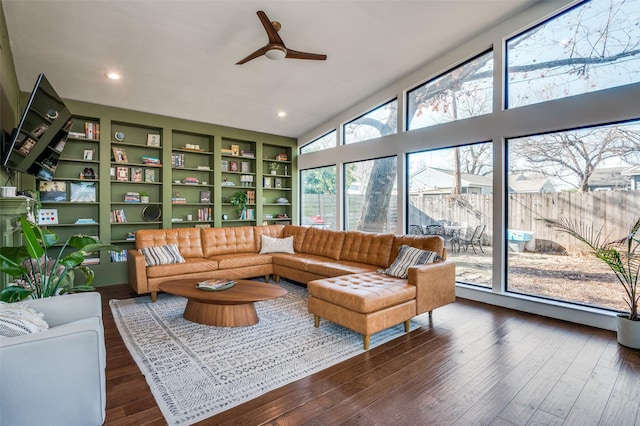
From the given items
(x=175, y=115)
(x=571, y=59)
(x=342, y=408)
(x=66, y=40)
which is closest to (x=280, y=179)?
(x=175, y=115)

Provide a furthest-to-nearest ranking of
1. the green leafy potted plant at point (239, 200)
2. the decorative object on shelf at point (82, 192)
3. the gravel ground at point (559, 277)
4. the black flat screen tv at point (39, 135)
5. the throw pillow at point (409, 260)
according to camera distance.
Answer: the green leafy potted plant at point (239, 200) → the decorative object on shelf at point (82, 192) → the throw pillow at point (409, 260) → the gravel ground at point (559, 277) → the black flat screen tv at point (39, 135)

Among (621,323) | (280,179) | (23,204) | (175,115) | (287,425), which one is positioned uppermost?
(175,115)

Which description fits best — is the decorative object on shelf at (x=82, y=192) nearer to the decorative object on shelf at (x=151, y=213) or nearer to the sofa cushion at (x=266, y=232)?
the decorative object on shelf at (x=151, y=213)

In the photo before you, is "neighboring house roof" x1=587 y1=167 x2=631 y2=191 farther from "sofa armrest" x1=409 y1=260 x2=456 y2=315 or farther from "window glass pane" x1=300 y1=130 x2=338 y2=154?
"window glass pane" x1=300 y1=130 x2=338 y2=154

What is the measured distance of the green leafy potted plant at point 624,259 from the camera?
2.90 metres

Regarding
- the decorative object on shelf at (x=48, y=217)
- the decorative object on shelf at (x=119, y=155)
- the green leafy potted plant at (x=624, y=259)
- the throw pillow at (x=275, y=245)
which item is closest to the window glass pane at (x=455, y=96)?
the green leafy potted plant at (x=624, y=259)

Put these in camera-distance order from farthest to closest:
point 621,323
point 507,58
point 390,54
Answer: point 390,54, point 507,58, point 621,323

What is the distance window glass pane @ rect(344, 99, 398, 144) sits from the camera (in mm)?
5535

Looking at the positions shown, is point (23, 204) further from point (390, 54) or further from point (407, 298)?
point (390, 54)

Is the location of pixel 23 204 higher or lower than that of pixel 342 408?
higher

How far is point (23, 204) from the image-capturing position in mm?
2883

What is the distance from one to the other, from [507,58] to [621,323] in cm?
324

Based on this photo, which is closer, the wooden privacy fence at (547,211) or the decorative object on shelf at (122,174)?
the wooden privacy fence at (547,211)

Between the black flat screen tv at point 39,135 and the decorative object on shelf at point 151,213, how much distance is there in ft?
6.08
